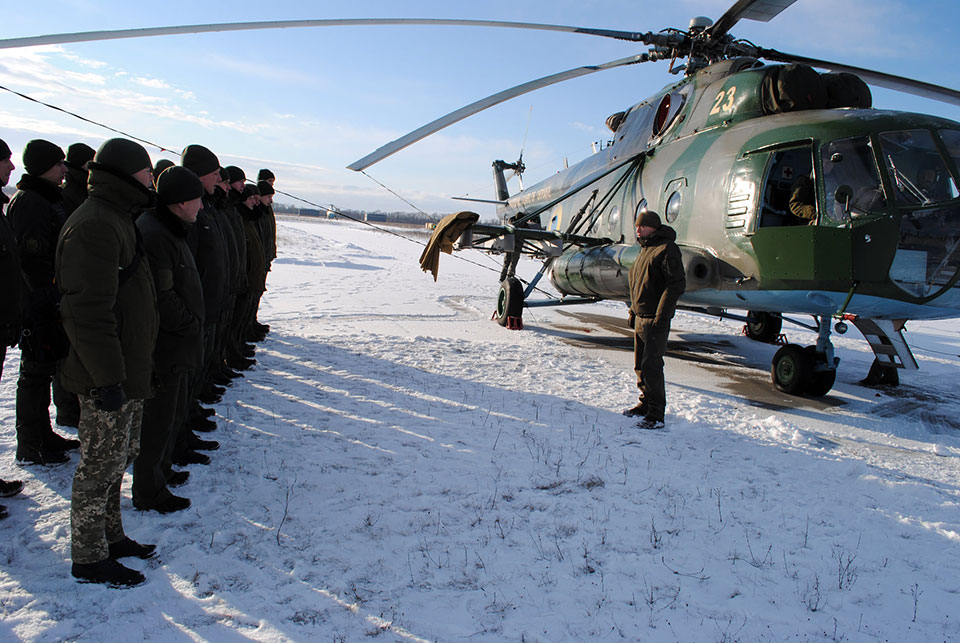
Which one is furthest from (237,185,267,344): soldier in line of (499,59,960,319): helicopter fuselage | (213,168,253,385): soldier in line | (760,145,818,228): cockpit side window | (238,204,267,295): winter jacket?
(760,145,818,228): cockpit side window

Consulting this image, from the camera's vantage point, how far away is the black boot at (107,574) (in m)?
2.63

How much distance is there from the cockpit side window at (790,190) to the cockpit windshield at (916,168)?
666 mm

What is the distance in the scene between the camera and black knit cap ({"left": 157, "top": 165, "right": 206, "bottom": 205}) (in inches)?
123

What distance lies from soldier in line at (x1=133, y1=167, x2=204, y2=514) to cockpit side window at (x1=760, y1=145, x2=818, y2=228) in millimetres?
5647

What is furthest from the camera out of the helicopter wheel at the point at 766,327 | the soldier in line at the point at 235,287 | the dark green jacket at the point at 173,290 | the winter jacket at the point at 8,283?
the helicopter wheel at the point at 766,327

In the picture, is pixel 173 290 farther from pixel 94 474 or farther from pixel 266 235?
pixel 266 235

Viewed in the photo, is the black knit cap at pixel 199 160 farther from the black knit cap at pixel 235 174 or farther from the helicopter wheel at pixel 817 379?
the helicopter wheel at pixel 817 379

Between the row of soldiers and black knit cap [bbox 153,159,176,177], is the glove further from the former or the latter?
black knit cap [bbox 153,159,176,177]

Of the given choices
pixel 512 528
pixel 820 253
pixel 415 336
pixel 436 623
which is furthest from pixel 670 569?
pixel 415 336

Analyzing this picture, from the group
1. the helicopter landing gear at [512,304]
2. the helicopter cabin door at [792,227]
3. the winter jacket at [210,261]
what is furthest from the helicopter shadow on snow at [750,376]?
the winter jacket at [210,261]

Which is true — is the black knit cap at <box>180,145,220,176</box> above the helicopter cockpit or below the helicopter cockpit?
below

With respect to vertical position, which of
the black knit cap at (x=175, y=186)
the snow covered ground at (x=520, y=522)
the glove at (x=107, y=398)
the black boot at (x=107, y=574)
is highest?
the black knit cap at (x=175, y=186)

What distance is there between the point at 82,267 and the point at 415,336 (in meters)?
6.75

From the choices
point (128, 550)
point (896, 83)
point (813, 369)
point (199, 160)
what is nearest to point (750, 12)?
point (896, 83)
